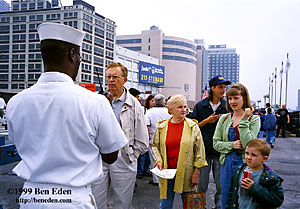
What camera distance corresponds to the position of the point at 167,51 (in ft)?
333

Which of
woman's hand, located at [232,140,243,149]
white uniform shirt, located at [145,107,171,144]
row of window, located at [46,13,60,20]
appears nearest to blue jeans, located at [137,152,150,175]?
white uniform shirt, located at [145,107,171,144]

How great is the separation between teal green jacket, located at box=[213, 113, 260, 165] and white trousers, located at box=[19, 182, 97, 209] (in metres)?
2.08

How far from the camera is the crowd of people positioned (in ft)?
5.21

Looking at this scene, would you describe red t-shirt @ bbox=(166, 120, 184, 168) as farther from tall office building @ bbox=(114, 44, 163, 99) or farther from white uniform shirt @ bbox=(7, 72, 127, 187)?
tall office building @ bbox=(114, 44, 163, 99)

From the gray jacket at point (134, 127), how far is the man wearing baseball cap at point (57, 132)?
1534 mm

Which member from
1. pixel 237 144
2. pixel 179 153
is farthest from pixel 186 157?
pixel 237 144

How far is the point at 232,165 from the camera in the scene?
3.24 metres

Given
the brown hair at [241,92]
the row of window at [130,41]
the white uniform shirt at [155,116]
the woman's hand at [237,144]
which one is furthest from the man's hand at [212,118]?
the row of window at [130,41]

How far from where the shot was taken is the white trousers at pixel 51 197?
156 centimetres

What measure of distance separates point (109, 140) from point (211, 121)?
2.44 m

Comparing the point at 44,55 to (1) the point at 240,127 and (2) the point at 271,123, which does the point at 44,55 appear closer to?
(1) the point at 240,127

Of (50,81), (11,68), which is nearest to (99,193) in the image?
(50,81)

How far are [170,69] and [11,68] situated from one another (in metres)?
53.5

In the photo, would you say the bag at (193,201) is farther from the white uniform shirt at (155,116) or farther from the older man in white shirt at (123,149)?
the white uniform shirt at (155,116)
